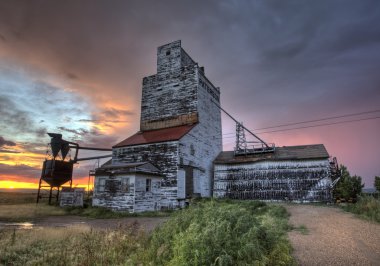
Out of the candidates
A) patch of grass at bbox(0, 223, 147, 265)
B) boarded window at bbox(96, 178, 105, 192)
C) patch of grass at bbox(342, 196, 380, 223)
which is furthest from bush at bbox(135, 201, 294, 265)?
boarded window at bbox(96, 178, 105, 192)

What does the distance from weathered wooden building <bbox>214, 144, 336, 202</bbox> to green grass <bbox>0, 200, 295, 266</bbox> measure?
16241mm

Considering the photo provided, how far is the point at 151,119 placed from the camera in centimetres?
3362

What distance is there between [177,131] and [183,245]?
23.5 meters

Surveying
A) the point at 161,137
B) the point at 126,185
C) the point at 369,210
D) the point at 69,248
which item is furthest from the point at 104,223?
the point at 369,210

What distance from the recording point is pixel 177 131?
93.4ft

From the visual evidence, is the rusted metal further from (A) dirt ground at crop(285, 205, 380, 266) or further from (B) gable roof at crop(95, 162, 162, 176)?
(A) dirt ground at crop(285, 205, 380, 266)

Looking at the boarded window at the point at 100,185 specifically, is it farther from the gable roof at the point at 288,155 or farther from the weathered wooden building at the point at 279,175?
the gable roof at the point at 288,155

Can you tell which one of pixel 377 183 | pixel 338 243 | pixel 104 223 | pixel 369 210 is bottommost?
pixel 104 223

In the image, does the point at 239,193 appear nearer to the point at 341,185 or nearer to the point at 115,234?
the point at 341,185

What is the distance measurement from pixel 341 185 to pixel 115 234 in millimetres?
23485

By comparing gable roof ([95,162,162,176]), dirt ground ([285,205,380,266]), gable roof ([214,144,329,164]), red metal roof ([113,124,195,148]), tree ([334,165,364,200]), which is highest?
red metal roof ([113,124,195,148])

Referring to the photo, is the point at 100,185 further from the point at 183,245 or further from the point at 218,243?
the point at 218,243

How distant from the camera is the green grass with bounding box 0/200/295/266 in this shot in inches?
202

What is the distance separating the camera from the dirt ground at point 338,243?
666 centimetres
